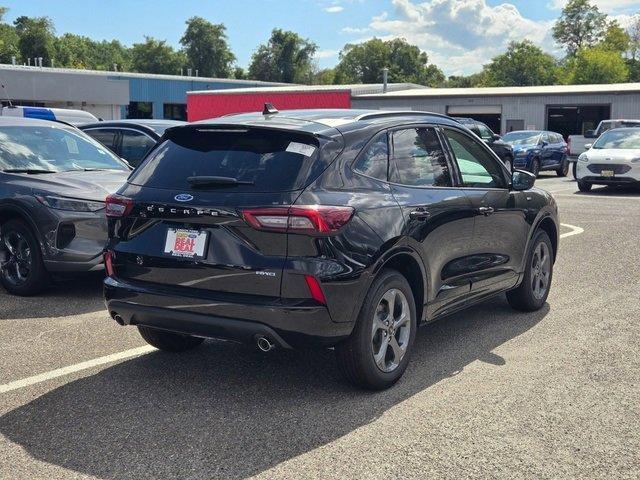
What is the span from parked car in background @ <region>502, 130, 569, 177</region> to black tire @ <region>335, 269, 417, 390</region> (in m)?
19.6

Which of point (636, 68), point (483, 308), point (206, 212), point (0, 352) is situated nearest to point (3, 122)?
point (0, 352)

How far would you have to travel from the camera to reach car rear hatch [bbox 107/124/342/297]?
417 centimetres

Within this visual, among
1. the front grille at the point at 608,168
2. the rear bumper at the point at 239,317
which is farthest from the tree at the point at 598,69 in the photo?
the rear bumper at the point at 239,317

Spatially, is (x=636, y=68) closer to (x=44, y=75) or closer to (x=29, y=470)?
(x=44, y=75)

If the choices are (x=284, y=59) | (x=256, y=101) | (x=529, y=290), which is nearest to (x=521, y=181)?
(x=529, y=290)

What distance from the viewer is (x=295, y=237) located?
4.11 metres

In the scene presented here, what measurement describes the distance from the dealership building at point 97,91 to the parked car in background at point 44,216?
3593 centimetres

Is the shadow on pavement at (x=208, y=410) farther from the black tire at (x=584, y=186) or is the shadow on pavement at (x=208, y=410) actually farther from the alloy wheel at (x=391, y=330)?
the black tire at (x=584, y=186)

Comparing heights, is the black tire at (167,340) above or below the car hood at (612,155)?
below

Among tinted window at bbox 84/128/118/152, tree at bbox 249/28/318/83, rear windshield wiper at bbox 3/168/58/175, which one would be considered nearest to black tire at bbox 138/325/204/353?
rear windshield wiper at bbox 3/168/58/175

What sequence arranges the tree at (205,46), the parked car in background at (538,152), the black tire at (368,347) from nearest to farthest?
the black tire at (368,347) < the parked car in background at (538,152) < the tree at (205,46)

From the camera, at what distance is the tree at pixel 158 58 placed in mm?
132125

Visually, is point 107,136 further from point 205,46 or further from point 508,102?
point 205,46

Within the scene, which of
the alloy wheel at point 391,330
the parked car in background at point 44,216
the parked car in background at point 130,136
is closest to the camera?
the alloy wheel at point 391,330
